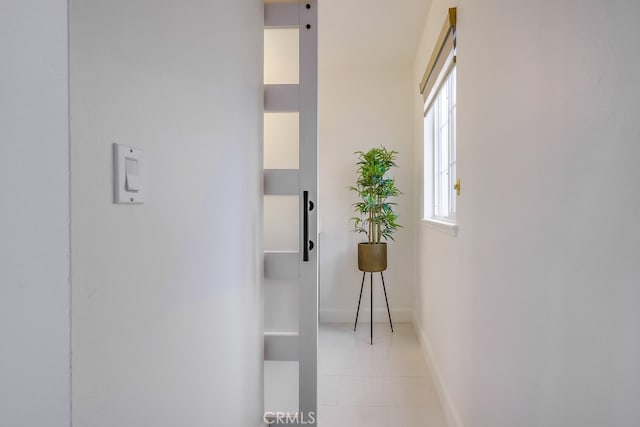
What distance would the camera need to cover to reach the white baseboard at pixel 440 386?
182 centimetres

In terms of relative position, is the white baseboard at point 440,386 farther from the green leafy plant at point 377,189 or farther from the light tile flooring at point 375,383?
the green leafy plant at point 377,189

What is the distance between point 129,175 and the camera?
662mm

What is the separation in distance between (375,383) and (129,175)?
7.43 ft

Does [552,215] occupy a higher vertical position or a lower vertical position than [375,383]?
higher

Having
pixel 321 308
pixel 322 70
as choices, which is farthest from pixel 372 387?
pixel 322 70

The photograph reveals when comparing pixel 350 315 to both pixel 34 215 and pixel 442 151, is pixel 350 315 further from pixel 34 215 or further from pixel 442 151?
pixel 34 215

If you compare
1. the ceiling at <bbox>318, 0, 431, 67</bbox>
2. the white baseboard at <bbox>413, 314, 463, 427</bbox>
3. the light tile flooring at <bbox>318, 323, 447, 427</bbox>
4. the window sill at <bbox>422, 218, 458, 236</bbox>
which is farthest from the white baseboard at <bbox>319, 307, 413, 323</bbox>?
the ceiling at <bbox>318, 0, 431, 67</bbox>

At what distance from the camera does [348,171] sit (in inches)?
148

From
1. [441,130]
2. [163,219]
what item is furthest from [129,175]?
[441,130]

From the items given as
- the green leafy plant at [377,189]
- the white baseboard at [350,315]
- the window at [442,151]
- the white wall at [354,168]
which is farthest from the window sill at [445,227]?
the white baseboard at [350,315]

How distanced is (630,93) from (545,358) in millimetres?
634

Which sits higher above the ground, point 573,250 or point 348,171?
point 348,171

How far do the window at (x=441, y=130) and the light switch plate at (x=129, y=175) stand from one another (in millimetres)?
1563

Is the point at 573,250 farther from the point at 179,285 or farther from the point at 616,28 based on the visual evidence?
the point at 179,285
